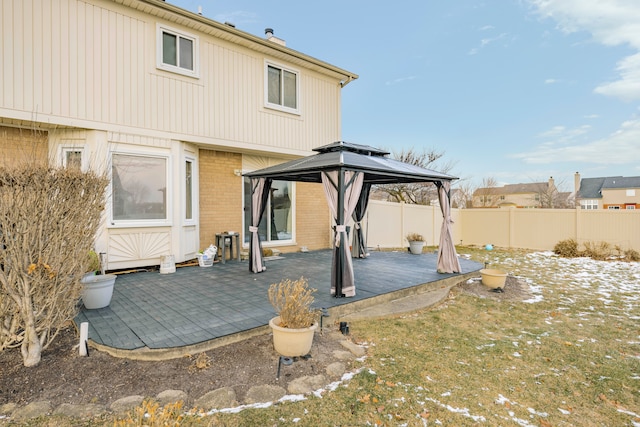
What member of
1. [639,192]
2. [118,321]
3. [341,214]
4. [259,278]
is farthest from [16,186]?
[639,192]

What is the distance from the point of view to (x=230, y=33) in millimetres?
7844

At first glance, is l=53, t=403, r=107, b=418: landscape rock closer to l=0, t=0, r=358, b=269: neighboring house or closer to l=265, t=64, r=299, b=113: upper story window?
l=0, t=0, r=358, b=269: neighboring house

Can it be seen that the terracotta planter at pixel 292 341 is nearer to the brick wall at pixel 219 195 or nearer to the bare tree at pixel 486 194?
the brick wall at pixel 219 195

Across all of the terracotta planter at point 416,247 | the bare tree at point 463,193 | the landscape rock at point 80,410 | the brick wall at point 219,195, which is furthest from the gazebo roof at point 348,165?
the bare tree at point 463,193

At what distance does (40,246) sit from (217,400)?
2.15 m

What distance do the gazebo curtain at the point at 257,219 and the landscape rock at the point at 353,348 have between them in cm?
345

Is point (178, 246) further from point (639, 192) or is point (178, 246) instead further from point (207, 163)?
point (639, 192)

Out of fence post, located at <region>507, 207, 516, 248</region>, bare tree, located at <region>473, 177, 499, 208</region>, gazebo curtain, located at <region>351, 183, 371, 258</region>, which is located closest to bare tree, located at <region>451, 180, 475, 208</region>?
bare tree, located at <region>473, 177, 499, 208</region>

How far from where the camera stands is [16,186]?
2783mm

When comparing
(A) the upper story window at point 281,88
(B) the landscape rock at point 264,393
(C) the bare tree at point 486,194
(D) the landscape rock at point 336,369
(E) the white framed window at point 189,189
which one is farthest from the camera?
(C) the bare tree at point 486,194

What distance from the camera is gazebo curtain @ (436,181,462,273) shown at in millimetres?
6879

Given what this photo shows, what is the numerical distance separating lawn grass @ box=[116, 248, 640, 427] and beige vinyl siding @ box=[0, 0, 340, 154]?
236 inches

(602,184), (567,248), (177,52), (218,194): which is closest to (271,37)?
(177,52)

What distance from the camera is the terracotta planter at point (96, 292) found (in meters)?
4.26
